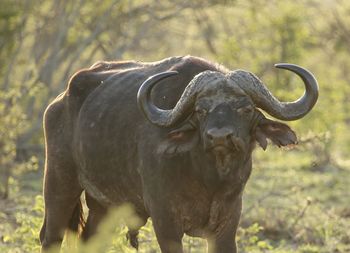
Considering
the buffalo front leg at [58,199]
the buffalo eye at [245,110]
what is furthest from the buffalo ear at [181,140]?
the buffalo front leg at [58,199]

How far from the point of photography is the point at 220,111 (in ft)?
20.2

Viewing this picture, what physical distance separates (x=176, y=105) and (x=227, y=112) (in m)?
0.40

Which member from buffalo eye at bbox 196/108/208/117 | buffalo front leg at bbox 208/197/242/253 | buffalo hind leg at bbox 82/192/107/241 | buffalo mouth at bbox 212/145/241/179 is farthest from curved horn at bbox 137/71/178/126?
buffalo hind leg at bbox 82/192/107/241

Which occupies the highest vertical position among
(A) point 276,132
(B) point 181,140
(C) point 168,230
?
(B) point 181,140

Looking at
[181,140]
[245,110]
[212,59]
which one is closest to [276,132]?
[245,110]

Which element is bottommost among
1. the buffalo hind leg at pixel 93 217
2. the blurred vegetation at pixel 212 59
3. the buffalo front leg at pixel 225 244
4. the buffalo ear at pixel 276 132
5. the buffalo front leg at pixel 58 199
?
the blurred vegetation at pixel 212 59

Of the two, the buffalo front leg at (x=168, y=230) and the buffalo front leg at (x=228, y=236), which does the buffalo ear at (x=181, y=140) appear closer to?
the buffalo front leg at (x=168, y=230)

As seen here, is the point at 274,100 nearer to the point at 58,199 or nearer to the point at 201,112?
the point at 201,112

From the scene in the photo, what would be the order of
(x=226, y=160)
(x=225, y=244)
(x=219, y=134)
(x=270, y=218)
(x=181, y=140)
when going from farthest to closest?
(x=270, y=218) < (x=225, y=244) < (x=181, y=140) < (x=226, y=160) < (x=219, y=134)

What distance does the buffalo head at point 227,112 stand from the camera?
6203 mm

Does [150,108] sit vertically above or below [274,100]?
above

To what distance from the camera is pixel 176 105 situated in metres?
6.41

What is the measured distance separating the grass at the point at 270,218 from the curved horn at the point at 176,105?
2.04ft

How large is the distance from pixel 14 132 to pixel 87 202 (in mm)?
4840
